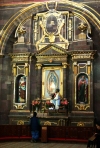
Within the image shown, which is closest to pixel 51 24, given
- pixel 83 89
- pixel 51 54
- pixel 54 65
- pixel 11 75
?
pixel 51 54

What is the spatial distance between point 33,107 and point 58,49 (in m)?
4.03

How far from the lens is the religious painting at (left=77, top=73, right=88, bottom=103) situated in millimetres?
19234

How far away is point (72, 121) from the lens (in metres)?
19.0

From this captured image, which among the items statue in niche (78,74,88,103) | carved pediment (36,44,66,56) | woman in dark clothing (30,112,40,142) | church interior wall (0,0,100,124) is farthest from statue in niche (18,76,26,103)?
woman in dark clothing (30,112,40,142)

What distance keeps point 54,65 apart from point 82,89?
2435 millimetres

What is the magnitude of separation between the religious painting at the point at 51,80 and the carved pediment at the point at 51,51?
98 cm

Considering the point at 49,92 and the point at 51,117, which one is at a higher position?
the point at 49,92

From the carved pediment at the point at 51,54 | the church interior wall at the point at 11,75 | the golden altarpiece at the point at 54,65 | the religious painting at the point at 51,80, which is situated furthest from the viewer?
the religious painting at the point at 51,80

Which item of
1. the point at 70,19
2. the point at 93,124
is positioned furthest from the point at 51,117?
the point at 70,19

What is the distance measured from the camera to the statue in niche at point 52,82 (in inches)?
786

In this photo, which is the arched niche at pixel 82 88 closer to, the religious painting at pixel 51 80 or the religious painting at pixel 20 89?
the religious painting at pixel 51 80

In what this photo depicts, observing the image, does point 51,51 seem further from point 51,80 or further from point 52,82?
point 52,82

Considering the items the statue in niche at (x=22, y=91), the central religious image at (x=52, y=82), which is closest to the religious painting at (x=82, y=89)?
the central religious image at (x=52, y=82)

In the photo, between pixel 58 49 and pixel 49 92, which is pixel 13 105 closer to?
pixel 49 92
